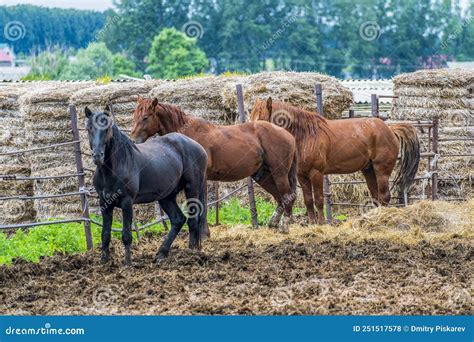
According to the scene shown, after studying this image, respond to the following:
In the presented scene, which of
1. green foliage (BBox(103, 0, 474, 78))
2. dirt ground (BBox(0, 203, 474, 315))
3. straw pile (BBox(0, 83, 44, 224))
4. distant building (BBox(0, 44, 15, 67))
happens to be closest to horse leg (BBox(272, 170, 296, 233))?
dirt ground (BBox(0, 203, 474, 315))

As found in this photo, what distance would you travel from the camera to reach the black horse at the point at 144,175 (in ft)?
29.3

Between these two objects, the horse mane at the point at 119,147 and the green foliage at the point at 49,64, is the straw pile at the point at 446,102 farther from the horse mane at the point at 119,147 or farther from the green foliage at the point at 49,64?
the green foliage at the point at 49,64

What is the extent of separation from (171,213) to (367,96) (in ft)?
64.6

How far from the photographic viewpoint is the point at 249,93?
14.3 m

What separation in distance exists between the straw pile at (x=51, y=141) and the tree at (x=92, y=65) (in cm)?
4134

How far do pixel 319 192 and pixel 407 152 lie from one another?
5.14ft

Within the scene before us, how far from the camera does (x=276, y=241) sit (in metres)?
10.9

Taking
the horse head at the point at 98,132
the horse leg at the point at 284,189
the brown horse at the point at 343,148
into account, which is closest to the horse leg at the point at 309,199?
the brown horse at the point at 343,148

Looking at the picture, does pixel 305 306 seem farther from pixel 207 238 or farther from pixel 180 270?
pixel 207 238

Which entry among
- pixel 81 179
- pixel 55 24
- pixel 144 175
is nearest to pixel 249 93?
pixel 81 179

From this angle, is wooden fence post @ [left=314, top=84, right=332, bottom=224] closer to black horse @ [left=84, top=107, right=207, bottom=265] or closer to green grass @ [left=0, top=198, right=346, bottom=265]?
green grass @ [left=0, top=198, right=346, bottom=265]

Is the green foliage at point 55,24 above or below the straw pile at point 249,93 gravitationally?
below

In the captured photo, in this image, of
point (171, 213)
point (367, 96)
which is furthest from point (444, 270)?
point (367, 96)

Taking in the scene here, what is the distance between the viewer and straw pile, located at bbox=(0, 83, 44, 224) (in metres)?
14.6
